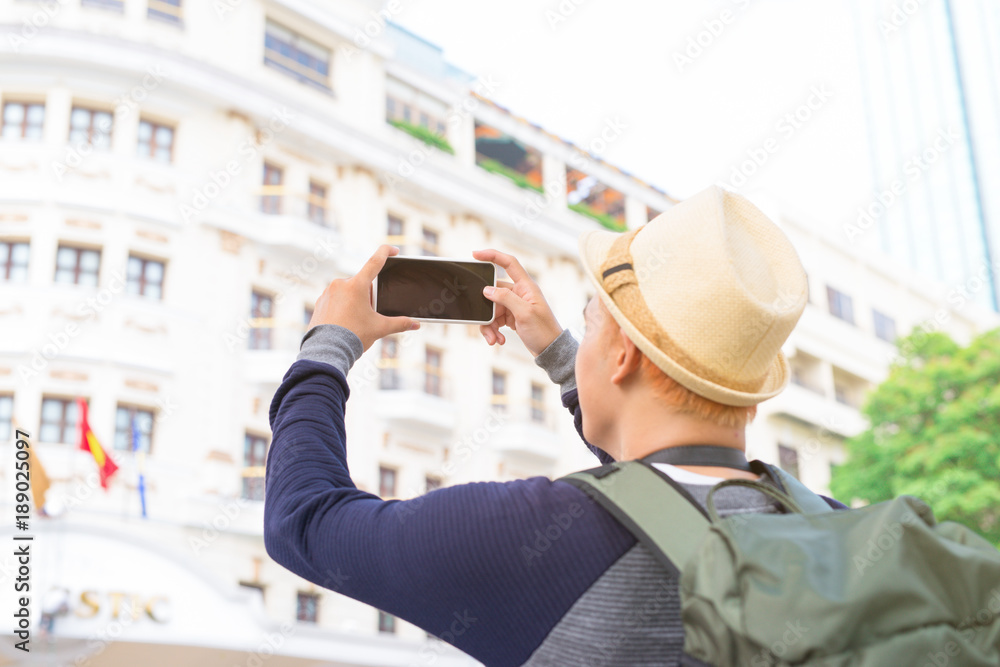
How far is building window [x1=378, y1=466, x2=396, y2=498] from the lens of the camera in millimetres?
→ 18672

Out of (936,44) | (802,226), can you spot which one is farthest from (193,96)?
(936,44)

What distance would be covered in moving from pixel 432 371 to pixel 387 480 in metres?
2.41

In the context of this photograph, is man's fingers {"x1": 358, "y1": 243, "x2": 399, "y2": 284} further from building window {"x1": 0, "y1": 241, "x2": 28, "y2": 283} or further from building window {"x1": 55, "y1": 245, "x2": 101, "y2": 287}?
building window {"x1": 0, "y1": 241, "x2": 28, "y2": 283}

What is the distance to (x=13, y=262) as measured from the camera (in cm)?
1619

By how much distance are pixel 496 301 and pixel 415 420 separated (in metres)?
17.0

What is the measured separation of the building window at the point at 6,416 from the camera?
48.9 feet

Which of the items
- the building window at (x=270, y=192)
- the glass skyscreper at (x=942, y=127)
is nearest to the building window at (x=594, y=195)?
the building window at (x=270, y=192)

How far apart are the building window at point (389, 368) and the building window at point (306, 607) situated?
4.13 m

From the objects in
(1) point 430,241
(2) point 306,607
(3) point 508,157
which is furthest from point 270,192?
(3) point 508,157

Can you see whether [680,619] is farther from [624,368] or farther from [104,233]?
[104,233]

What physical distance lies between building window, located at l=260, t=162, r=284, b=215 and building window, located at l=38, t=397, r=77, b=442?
16.6 feet

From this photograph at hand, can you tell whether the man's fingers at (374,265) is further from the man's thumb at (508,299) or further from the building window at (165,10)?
the building window at (165,10)

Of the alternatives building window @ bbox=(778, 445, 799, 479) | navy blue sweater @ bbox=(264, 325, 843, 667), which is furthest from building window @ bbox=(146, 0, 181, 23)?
navy blue sweater @ bbox=(264, 325, 843, 667)

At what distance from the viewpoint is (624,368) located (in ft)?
4.97
